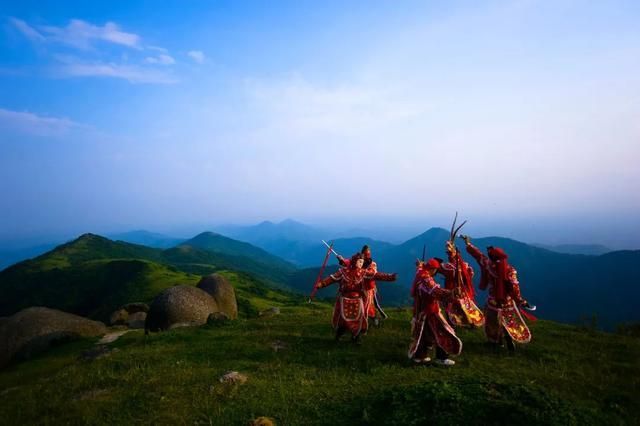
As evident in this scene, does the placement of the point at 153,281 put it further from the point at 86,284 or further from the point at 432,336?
the point at 432,336

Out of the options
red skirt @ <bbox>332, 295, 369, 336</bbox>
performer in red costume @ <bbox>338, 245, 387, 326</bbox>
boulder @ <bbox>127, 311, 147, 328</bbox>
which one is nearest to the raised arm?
performer in red costume @ <bbox>338, 245, 387, 326</bbox>

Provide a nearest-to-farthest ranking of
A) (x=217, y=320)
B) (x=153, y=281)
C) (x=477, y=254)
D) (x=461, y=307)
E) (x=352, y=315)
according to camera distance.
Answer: (x=352, y=315) < (x=477, y=254) < (x=461, y=307) < (x=217, y=320) < (x=153, y=281)

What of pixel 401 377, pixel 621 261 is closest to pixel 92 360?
pixel 401 377

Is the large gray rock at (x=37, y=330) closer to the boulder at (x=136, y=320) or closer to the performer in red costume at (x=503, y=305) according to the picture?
the boulder at (x=136, y=320)

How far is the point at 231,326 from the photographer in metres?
19.7

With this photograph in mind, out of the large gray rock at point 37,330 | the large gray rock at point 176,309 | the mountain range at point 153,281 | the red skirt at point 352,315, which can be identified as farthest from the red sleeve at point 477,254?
the large gray rock at point 37,330

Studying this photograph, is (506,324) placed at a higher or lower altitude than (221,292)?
higher

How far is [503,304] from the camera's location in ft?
44.4

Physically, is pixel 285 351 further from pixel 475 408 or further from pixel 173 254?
pixel 173 254

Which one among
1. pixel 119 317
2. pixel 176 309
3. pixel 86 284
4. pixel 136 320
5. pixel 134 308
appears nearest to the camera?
pixel 176 309

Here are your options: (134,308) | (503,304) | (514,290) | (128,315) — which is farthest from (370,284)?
(134,308)

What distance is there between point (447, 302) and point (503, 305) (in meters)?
1.89

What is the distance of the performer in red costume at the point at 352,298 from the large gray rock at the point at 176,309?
40.7ft

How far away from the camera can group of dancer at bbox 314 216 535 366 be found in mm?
11805
